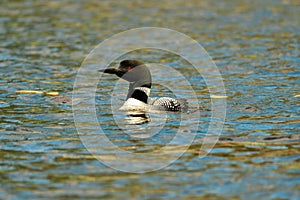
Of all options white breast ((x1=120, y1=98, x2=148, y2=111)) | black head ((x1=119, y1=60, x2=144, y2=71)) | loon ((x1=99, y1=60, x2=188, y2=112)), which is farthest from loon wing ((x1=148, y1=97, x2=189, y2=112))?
black head ((x1=119, y1=60, x2=144, y2=71))

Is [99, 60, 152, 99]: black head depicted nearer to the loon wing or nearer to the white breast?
the white breast

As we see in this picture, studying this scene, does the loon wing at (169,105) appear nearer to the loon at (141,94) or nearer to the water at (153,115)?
the loon at (141,94)

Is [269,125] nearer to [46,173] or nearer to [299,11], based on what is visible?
[46,173]

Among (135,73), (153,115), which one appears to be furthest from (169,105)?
(135,73)

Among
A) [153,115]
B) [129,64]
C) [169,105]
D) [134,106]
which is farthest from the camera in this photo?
[129,64]

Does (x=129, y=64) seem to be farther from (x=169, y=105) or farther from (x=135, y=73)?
(x=169, y=105)

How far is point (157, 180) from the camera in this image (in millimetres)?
6109

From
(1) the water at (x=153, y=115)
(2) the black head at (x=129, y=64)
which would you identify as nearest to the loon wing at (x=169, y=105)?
(1) the water at (x=153, y=115)

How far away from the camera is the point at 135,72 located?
963 cm

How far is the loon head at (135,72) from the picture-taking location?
9562mm

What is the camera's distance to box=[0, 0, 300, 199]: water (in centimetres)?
598

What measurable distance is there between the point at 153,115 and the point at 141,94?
552 mm

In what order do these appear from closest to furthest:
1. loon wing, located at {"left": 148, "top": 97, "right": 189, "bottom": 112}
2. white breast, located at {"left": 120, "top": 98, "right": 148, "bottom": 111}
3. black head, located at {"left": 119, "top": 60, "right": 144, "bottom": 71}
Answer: loon wing, located at {"left": 148, "top": 97, "right": 189, "bottom": 112} < white breast, located at {"left": 120, "top": 98, "right": 148, "bottom": 111} < black head, located at {"left": 119, "top": 60, "right": 144, "bottom": 71}

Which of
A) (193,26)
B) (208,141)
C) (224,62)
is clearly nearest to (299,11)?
(193,26)
